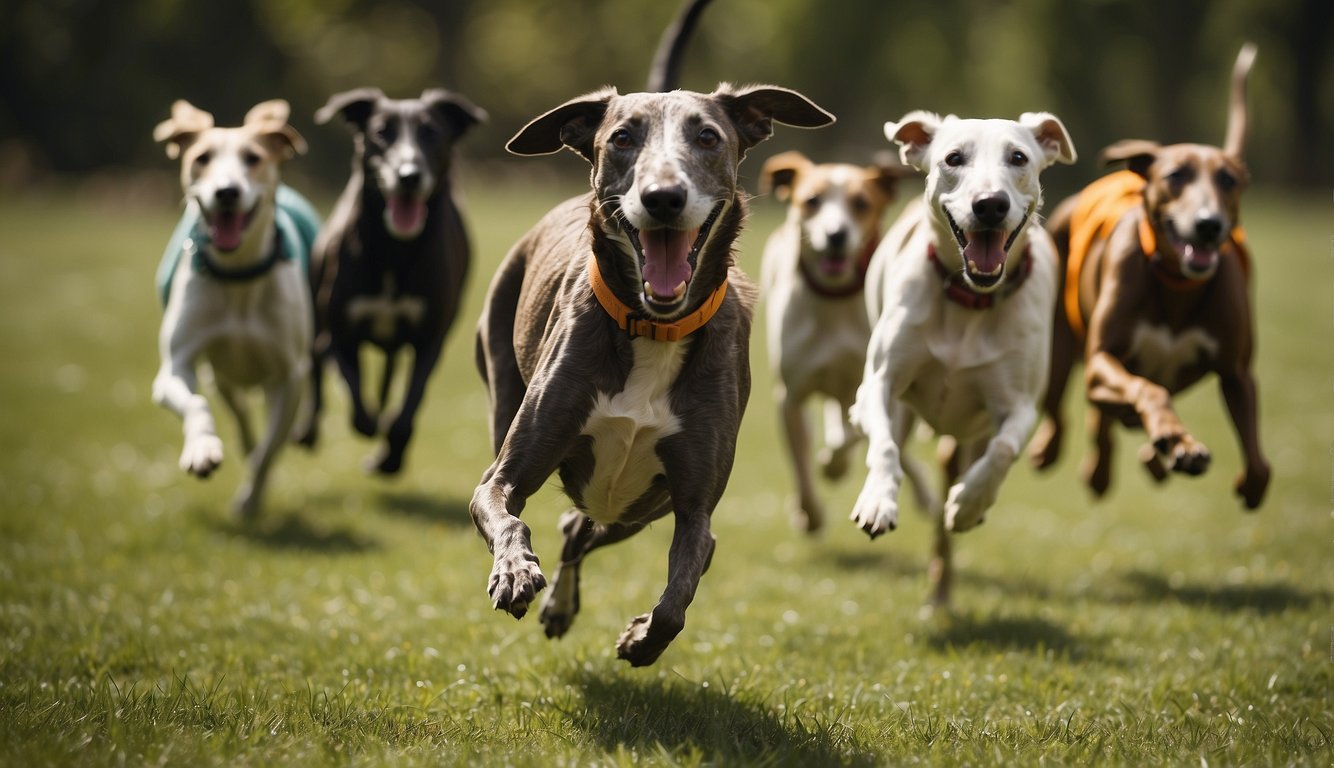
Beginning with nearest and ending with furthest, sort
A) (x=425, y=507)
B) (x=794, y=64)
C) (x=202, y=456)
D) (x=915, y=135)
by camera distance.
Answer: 1. (x=915, y=135)
2. (x=202, y=456)
3. (x=425, y=507)
4. (x=794, y=64)

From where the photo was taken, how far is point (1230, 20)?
4597cm

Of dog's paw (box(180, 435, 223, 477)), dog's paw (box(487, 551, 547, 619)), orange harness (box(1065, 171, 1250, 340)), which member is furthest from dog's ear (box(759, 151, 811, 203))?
dog's paw (box(487, 551, 547, 619))

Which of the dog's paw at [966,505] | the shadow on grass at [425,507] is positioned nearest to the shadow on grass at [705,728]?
the dog's paw at [966,505]

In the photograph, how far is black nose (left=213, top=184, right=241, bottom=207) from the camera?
6832 mm

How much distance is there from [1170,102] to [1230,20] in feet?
10.5

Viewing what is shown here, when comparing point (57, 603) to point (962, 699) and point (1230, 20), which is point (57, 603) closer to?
point (962, 699)

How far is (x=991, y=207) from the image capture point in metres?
5.10

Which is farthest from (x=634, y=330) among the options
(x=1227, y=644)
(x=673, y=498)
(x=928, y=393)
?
(x=1227, y=644)

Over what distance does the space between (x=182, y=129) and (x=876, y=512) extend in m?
4.47

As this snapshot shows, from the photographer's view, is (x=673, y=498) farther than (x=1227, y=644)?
No

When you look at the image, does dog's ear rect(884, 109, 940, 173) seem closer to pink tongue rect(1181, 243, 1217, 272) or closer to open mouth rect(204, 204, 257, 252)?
pink tongue rect(1181, 243, 1217, 272)

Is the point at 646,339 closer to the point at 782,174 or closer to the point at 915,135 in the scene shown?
the point at 915,135

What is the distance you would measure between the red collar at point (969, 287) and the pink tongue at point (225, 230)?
3523 mm

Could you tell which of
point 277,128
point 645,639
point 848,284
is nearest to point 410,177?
point 277,128
